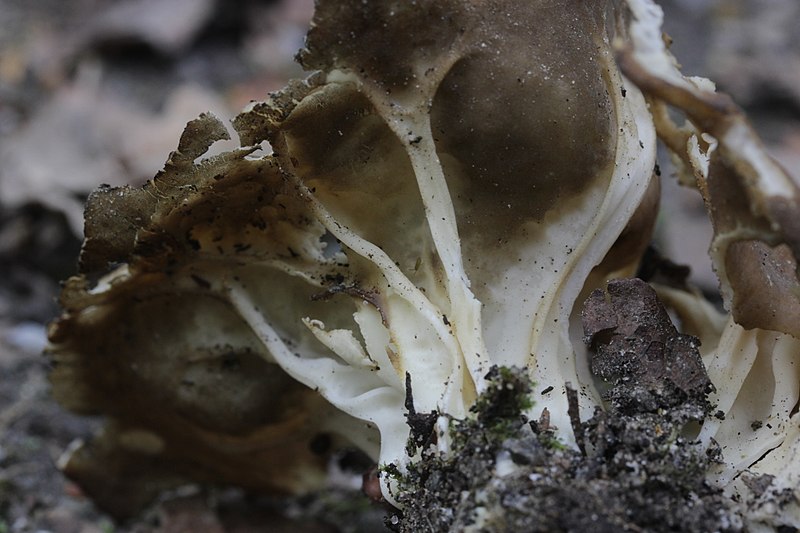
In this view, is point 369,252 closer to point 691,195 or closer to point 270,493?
point 270,493

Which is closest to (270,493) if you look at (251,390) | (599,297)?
(251,390)

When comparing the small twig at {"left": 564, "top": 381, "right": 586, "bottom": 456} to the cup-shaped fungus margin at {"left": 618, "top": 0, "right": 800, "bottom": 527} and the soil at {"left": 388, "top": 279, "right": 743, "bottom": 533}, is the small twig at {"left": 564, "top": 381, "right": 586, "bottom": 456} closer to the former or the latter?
the soil at {"left": 388, "top": 279, "right": 743, "bottom": 533}

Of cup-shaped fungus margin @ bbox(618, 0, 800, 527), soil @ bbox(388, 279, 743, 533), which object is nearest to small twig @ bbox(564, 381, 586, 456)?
soil @ bbox(388, 279, 743, 533)

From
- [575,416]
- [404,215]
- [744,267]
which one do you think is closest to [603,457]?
[575,416]

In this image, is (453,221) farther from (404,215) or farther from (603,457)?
(603,457)

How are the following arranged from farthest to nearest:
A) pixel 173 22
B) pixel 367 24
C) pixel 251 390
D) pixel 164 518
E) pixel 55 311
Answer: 1. pixel 173 22
2. pixel 55 311
3. pixel 164 518
4. pixel 251 390
5. pixel 367 24

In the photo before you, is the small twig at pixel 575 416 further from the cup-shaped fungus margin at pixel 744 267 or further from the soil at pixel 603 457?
the cup-shaped fungus margin at pixel 744 267

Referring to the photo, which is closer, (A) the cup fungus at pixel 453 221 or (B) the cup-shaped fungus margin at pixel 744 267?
(B) the cup-shaped fungus margin at pixel 744 267

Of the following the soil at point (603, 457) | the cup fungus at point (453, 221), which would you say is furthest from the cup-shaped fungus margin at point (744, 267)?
the soil at point (603, 457)

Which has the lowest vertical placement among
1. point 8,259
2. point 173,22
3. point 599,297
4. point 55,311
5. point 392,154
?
point 599,297
